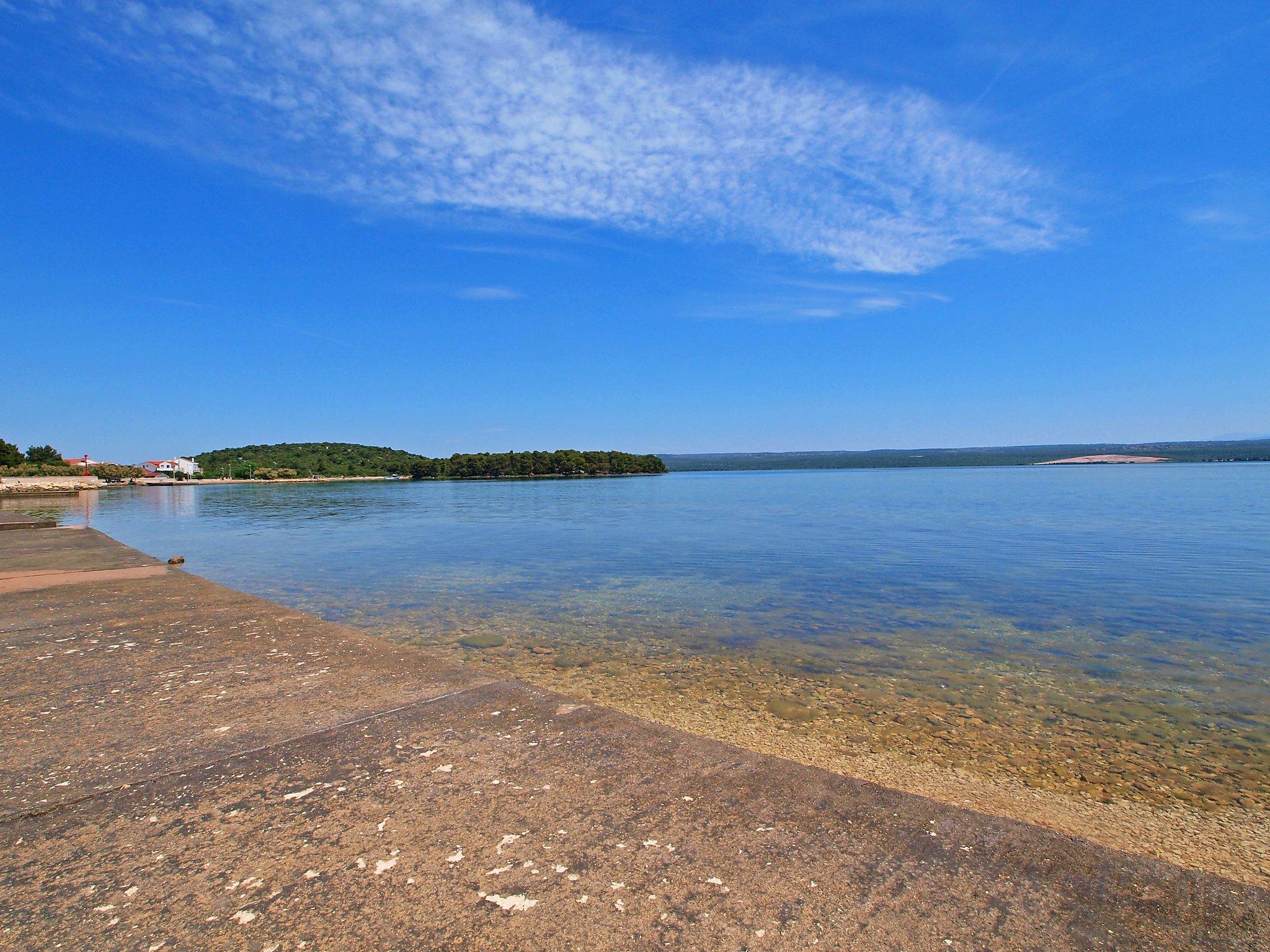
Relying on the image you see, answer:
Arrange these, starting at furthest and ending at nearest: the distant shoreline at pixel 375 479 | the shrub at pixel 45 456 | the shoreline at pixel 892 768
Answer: the distant shoreline at pixel 375 479
the shrub at pixel 45 456
the shoreline at pixel 892 768

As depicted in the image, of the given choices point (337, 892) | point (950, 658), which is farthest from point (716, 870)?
point (950, 658)

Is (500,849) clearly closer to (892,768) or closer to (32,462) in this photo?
(892,768)

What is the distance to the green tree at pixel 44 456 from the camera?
282 ft

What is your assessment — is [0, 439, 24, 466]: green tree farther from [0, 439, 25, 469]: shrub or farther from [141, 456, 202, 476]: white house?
[141, 456, 202, 476]: white house

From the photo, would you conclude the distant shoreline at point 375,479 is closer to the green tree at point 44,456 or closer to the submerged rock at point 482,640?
the green tree at point 44,456

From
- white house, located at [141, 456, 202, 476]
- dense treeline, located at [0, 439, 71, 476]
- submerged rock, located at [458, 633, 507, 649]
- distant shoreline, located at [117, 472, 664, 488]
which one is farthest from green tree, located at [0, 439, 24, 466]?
submerged rock, located at [458, 633, 507, 649]

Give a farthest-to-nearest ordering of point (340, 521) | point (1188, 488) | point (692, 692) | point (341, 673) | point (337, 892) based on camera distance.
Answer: point (1188, 488), point (340, 521), point (692, 692), point (341, 673), point (337, 892)

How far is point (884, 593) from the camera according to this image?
11.8 m

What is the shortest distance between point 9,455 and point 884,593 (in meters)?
97.5

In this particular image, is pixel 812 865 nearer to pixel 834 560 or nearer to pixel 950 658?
pixel 950 658

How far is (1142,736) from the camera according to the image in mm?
5348

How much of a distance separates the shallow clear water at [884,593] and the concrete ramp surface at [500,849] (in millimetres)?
3267

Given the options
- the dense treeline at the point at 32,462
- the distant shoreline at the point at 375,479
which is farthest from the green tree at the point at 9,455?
the distant shoreline at the point at 375,479

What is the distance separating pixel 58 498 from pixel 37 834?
61811 mm
